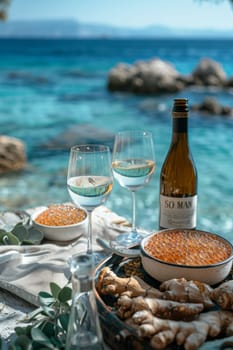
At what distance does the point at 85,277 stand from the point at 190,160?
2.11ft

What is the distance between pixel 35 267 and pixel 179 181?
39 centimetres

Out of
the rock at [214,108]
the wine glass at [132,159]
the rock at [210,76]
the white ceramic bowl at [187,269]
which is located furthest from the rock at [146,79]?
the white ceramic bowl at [187,269]

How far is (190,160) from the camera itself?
46.2 inches

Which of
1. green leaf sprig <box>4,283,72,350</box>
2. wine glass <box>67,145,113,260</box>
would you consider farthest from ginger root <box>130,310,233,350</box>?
wine glass <box>67,145,113,260</box>

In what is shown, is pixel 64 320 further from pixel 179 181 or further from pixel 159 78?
pixel 159 78

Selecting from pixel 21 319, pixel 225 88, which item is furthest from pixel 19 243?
pixel 225 88

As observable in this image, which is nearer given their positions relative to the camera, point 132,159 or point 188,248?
point 188,248

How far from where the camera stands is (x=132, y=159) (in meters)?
1.10

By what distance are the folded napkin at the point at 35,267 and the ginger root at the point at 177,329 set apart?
0.33 meters

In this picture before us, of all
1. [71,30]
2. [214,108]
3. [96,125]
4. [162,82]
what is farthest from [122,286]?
[71,30]

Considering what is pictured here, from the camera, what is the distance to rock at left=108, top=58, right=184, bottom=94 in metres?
13.4

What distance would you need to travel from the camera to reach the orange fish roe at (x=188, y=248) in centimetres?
82

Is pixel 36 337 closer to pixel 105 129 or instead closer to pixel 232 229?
pixel 232 229

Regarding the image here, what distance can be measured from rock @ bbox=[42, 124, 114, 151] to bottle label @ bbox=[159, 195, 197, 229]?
256 inches
